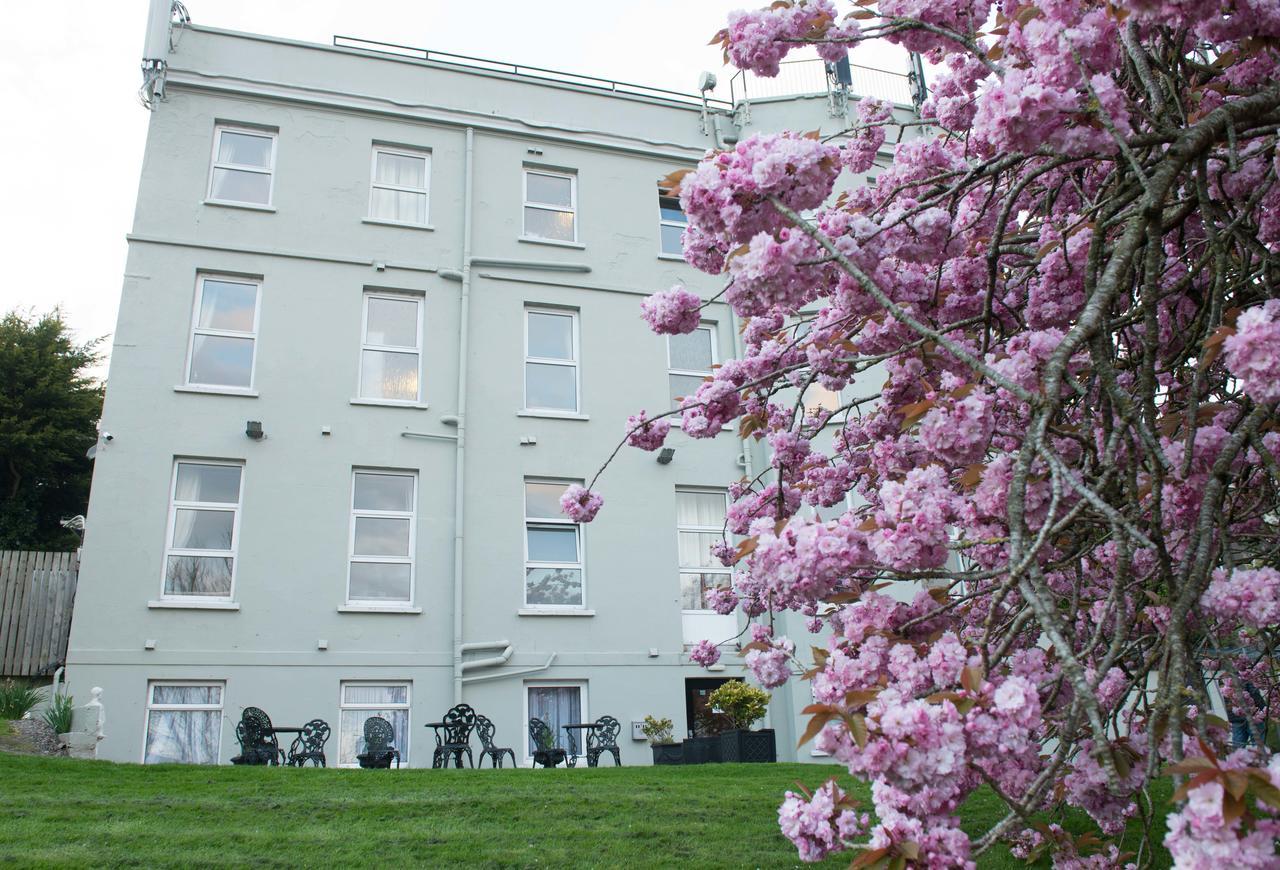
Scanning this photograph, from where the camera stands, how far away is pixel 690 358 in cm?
1725

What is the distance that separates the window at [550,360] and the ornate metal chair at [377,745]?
556 centimetres

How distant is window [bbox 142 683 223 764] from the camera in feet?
42.6

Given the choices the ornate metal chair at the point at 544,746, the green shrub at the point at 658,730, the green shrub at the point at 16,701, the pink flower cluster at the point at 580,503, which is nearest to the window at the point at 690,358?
the green shrub at the point at 658,730

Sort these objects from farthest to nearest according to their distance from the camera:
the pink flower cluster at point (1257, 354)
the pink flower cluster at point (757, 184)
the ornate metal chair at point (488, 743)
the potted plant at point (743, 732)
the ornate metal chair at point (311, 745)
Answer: the potted plant at point (743, 732)
the ornate metal chair at point (488, 743)
the ornate metal chair at point (311, 745)
the pink flower cluster at point (757, 184)
the pink flower cluster at point (1257, 354)

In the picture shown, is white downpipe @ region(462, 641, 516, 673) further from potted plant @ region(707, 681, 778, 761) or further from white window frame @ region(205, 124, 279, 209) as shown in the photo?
white window frame @ region(205, 124, 279, 209)

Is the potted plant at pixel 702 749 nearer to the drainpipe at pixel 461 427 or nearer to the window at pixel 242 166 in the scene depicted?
the drainpipe at pixel 461 427

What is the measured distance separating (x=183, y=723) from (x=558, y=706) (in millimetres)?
5005

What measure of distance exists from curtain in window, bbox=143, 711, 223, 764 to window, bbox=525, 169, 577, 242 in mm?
8966

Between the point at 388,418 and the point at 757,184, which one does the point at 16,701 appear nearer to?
the point at 388,418

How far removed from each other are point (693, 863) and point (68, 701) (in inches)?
377

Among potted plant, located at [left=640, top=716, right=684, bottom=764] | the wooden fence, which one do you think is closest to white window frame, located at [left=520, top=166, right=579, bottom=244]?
potted plant, located at [left=640, top=716, right=684, bottom=764]

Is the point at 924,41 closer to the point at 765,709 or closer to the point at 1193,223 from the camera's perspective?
the point at 1193,223

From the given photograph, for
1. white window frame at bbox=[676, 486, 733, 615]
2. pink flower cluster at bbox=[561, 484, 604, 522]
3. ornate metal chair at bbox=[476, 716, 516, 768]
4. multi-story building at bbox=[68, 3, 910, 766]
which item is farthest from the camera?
white window frame at bbox=[676, 486, 733, 615]

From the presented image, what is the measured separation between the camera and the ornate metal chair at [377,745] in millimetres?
12062
